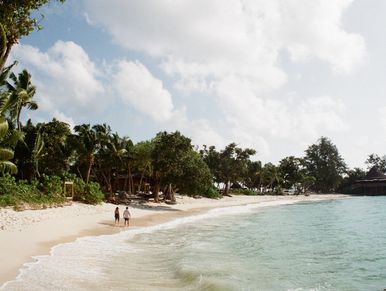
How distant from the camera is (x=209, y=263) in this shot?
49.8 feet

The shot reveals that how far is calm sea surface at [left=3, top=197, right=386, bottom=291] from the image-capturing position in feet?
37.2

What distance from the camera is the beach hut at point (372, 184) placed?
344ft

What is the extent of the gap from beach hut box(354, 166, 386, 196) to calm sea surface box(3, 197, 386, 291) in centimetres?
8867

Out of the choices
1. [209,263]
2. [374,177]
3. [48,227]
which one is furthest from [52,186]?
[374,177]

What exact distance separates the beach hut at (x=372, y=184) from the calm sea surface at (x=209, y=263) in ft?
291

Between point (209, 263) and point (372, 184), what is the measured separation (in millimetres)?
103425

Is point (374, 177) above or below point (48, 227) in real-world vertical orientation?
above

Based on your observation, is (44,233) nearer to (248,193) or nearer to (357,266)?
(357,266)

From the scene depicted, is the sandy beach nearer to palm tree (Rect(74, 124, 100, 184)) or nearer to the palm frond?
the palm frond

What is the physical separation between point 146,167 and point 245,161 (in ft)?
102

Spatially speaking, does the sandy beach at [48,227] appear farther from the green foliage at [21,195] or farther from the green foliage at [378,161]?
the green foliage at [378,161]

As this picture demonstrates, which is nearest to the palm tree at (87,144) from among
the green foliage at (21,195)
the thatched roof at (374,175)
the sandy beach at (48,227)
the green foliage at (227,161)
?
the sandy beach at (48,227)

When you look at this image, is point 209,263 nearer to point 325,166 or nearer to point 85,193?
point 85,193

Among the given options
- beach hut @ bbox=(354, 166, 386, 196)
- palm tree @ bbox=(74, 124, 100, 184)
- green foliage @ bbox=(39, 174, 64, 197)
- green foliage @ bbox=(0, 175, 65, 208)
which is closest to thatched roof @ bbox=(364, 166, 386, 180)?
beach hut @ bbox=(354, 166, 386, 196)
